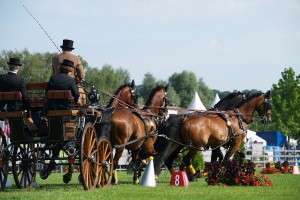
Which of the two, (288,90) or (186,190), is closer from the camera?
(186,190)

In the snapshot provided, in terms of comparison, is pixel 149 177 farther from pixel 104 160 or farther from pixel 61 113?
pixel 61 113

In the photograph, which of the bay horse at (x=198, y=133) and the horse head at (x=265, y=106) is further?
the horse head at (x=265, y=106)

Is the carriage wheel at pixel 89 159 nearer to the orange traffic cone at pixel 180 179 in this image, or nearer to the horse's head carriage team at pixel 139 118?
the horse's head carriage team at pixel 139 118

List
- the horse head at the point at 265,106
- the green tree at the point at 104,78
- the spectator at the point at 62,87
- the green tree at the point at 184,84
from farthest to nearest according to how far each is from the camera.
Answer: the green tree at the point at 184,84 → the green tree at the point at 104,78 → the horse head at the point at 265,106 → the spectator at the point at 62,87

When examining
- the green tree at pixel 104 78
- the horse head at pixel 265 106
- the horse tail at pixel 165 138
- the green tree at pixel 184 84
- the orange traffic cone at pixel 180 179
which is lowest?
the orange traffic cone at pixel 180 179

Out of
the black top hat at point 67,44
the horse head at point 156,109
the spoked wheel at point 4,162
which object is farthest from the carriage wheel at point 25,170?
the horse head at point 156,109

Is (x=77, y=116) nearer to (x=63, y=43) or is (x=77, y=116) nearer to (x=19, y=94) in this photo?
(x=19, y=94)

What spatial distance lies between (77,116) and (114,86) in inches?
2189

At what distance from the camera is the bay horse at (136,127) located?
554 inches

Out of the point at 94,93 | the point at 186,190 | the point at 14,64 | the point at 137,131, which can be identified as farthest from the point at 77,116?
the point at 137,131

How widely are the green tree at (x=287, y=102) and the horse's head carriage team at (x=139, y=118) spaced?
1325 inches

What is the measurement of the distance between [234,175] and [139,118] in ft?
8.15

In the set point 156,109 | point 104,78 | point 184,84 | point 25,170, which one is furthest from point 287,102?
point 25,170

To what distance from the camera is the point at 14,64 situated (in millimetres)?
12242
